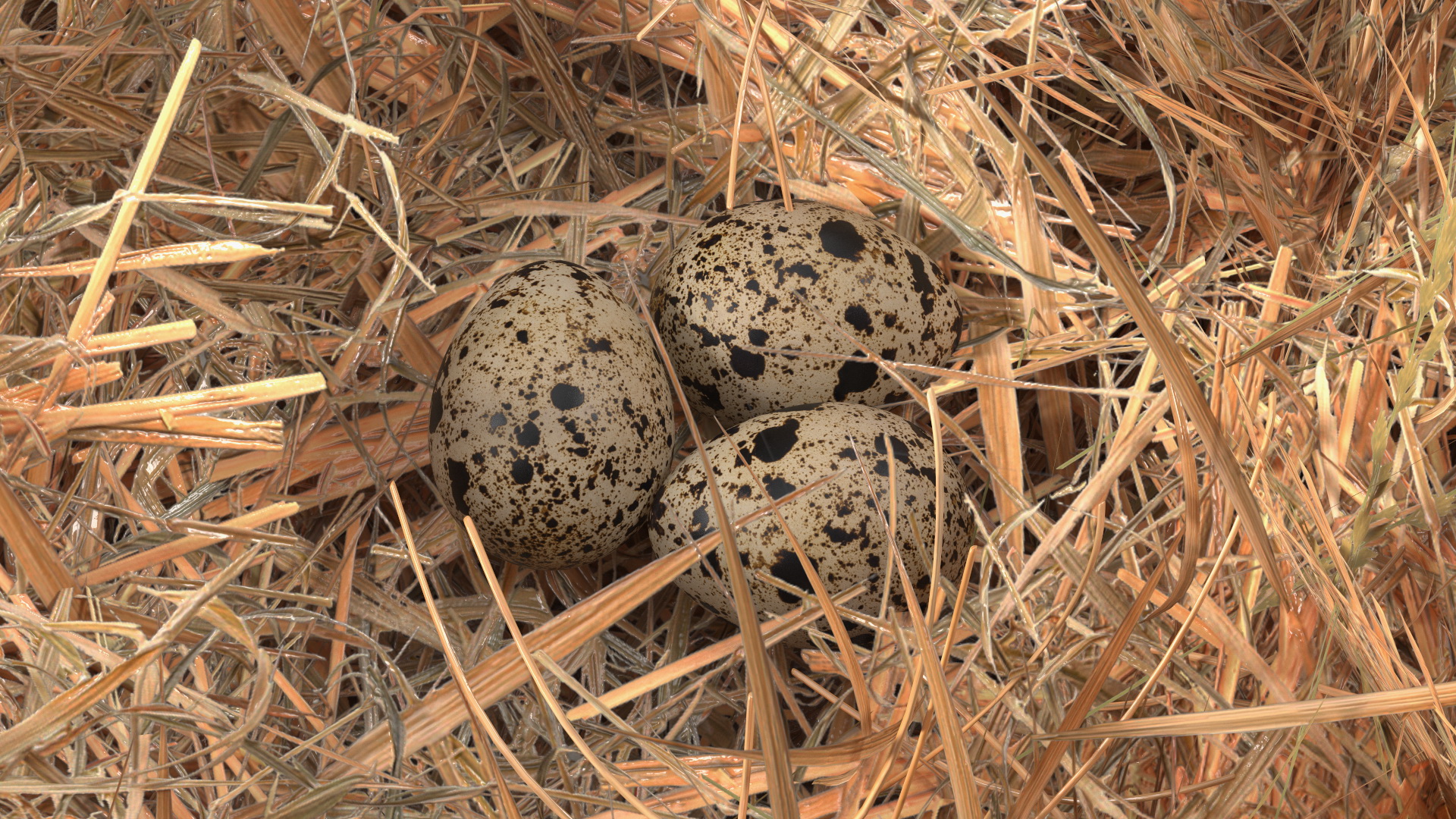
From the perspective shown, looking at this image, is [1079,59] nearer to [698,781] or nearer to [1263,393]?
[1263,393]

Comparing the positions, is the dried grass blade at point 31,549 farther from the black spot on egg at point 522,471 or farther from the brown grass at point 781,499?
the black spot on egg at point 522,471

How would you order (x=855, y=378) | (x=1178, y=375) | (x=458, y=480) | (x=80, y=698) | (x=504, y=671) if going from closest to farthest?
(x=80, y=698)
(x=1178, y=375)
(x=504, y=671)
(x=458, y=480)
(x=855, y=378)

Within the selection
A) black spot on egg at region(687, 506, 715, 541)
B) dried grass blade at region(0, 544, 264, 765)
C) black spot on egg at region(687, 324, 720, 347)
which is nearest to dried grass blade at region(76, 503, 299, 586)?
dried grass blade at region(0, 544, 264, 765)

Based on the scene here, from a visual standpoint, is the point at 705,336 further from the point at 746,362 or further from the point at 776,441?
the point at 776,441

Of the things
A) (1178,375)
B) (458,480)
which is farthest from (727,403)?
(1178,375)

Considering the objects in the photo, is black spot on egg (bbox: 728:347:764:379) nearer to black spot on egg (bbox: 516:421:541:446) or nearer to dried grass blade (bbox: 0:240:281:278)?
black spot on egg (bbox: 516:421:541:446)

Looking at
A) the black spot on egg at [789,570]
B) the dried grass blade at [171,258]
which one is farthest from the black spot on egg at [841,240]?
the dried grass blade at [171,258]
